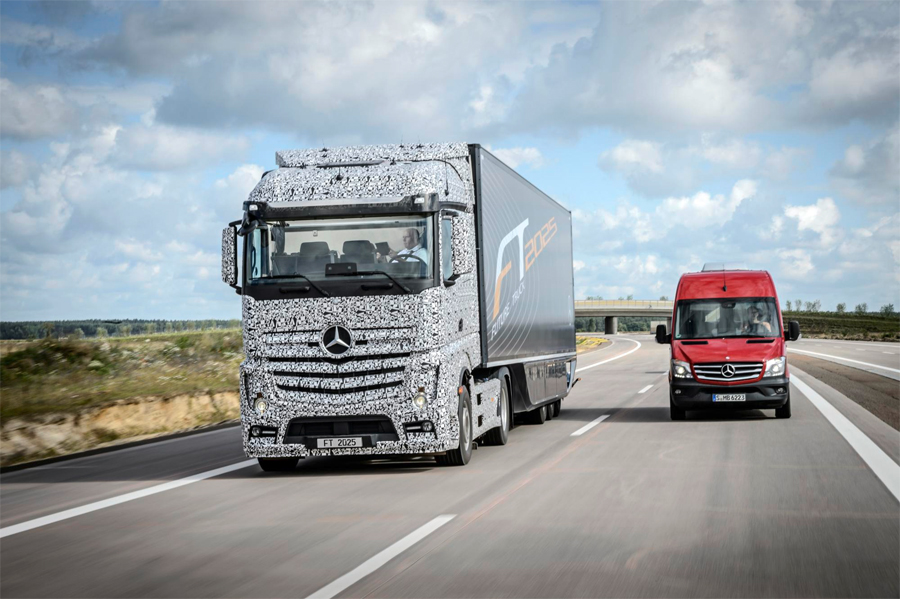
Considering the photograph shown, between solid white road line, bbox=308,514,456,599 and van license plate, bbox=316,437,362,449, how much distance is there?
2.49 meters

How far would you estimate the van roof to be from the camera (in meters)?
18.1

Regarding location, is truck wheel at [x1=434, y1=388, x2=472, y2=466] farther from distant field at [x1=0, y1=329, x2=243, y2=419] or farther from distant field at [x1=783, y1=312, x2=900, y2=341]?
distant field at [x1=783, y1=312, x2=900, y2=341]

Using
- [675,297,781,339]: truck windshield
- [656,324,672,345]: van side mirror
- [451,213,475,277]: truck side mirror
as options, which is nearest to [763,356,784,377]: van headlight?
[675,297,781,339]: truck windshield

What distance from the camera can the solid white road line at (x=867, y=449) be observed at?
398 inches

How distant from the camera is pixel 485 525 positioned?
7980 mm

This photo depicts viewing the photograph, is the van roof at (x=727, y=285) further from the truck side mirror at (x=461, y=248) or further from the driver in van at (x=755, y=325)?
the truck side mirror at (x=461, y=248)

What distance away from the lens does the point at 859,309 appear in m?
130

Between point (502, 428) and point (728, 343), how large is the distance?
17.5ft

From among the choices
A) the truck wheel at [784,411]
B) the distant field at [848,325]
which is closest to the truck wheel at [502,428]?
the truck wheel at [784,411]

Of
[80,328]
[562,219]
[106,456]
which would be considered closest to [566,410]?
[562,219]

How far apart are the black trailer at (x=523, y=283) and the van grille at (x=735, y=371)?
8.71 ft

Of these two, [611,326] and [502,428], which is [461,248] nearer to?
[502,428]

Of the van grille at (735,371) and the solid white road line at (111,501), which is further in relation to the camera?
the van grille at (735,371)

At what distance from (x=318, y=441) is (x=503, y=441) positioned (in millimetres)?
3900
